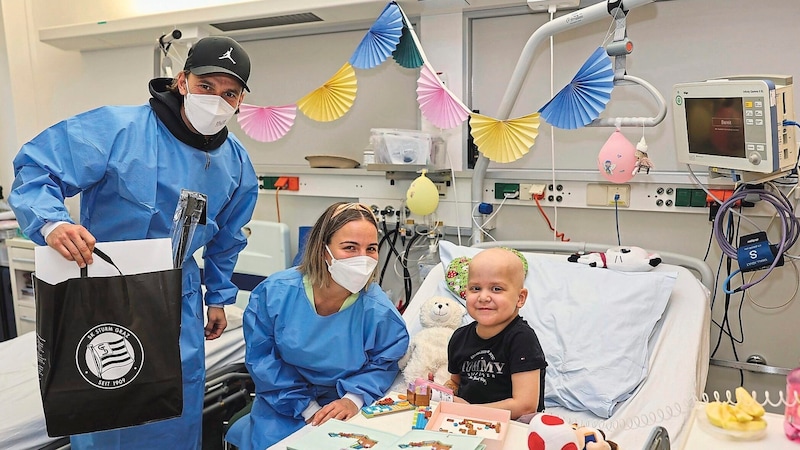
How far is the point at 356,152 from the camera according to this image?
334cm

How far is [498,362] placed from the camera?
65.1 inches

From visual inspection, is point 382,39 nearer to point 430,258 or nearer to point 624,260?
point 430,258

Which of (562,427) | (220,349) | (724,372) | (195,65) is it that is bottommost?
(724,372)

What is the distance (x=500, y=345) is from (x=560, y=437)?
618 mm

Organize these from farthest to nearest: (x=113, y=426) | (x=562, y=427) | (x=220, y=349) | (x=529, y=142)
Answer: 1. (x=220, y=349)
2. (x=529, y=142)
3. (x=113, y=426)
4. (x=562, y=427)

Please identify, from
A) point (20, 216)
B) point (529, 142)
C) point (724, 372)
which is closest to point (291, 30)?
point (529, 142)

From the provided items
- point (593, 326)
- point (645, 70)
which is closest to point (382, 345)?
point (593, 326)

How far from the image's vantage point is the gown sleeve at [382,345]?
1786 millimetres

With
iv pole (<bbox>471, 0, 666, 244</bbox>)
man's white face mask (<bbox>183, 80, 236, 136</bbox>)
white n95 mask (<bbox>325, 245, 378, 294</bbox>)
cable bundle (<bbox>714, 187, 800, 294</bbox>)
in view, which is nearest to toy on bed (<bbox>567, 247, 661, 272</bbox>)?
cable bundle (<bbox>714, 187, 800, 294</bbox>)

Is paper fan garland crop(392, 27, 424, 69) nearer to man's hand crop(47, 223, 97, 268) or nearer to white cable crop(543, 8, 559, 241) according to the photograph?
white cable crop(543, 8, 559, 241)

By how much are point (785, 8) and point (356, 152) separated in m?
2.09

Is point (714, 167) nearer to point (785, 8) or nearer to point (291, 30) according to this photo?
point (785, 8)

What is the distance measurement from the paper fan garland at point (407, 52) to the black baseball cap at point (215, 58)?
97 cm

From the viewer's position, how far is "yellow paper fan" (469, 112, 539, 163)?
234 cm
